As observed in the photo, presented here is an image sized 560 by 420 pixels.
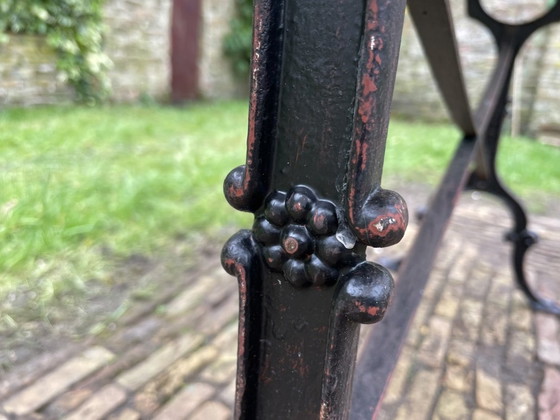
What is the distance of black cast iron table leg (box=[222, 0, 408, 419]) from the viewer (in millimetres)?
533

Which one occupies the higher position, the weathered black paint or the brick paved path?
the weathered black paint

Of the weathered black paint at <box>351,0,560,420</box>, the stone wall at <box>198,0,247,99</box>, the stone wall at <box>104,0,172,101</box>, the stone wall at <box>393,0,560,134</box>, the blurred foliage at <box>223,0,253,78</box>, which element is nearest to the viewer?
the weathered black paint at <box>351,0,560,420</box>

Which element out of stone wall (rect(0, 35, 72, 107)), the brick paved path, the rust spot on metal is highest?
the rust spot on metal

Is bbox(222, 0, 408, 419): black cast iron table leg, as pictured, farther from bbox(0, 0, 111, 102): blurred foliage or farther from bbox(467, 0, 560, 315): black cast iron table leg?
bbox(0, 0, 111, 102): blurred foliage

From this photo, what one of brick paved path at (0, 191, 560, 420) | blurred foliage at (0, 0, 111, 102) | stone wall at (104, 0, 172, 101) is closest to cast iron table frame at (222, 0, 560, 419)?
brick paved path at (0, 191, 560, 420)

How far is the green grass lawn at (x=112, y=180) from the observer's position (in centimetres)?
236

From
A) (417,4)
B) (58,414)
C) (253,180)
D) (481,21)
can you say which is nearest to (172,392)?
(58,414)

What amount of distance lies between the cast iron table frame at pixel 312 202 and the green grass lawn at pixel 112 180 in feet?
5.45

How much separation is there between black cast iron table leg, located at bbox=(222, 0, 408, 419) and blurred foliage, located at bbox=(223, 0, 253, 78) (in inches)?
332

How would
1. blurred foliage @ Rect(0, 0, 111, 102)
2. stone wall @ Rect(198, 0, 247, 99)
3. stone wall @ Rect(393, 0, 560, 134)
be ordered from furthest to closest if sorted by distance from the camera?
1. stone wall @ Rect(198, 0, 247, 99)
2. stone wall @ Rect(393, 0, 560, 134)
3. blurred foliage @ Rect(0, 0, 111, 102)

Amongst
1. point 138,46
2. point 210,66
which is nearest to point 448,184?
point 138,46

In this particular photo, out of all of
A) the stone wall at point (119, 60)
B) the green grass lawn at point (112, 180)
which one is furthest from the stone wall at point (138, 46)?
the green grass lawn at point (112, 180)

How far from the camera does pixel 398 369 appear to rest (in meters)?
1.80

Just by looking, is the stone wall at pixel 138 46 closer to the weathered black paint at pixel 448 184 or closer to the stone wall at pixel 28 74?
the stone wall at pixel 28 74
